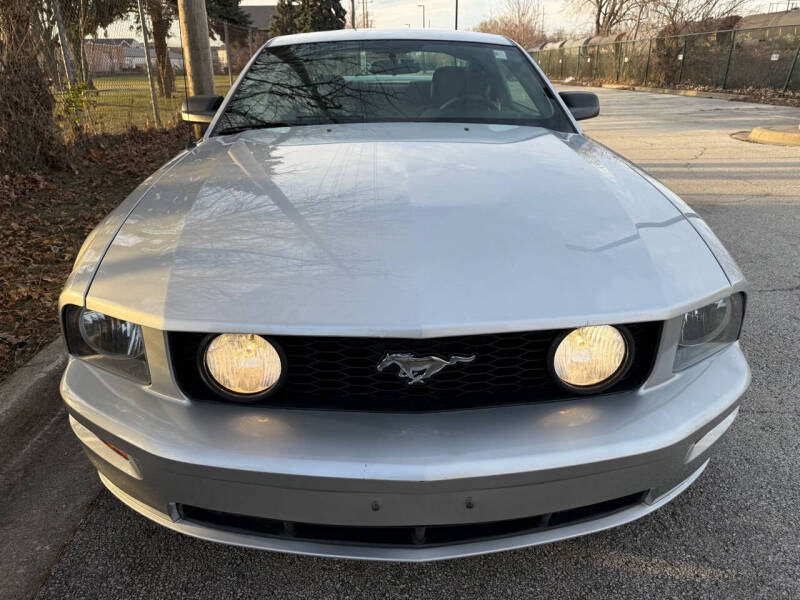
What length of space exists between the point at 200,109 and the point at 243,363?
2095 mm

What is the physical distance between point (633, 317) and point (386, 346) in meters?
0.56

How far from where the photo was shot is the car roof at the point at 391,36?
3.11 m

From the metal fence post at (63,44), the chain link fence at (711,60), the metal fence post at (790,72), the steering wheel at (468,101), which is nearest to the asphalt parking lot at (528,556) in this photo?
the steering wheel at (468,101)

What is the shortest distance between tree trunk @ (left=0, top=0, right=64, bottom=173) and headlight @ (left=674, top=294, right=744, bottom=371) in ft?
19.4

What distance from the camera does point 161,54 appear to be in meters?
16.8

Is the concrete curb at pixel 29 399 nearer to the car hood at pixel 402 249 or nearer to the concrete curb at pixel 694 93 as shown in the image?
the car hood at pixel 402 249

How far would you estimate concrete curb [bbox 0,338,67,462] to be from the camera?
2264mm

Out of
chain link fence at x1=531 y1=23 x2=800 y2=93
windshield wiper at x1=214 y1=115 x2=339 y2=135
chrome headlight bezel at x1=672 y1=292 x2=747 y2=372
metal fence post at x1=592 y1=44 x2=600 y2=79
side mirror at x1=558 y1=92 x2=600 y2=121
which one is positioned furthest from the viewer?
metal fence post at x1=592 y1=44 x2=600 y2=79

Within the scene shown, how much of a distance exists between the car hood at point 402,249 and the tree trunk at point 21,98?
4.40 metres

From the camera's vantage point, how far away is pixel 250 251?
1.47m

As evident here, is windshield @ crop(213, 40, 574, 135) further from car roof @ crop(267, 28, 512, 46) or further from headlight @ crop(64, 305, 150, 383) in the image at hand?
headlight @ crop(64, 305, 150, 383)

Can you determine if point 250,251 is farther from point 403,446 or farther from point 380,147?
point 380,147

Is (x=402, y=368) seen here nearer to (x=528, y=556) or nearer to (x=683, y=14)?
(x=528, y=556)

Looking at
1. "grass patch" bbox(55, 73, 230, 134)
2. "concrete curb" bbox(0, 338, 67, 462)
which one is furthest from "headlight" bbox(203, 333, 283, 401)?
"grass patch" bbox(55, 73, 230, 134)
